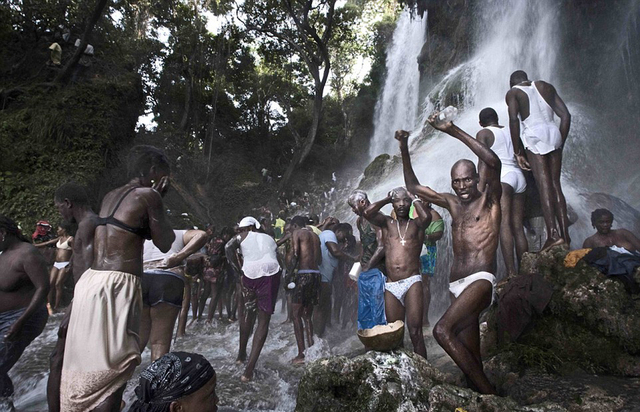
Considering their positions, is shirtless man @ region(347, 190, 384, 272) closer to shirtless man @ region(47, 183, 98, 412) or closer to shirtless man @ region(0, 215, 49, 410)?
shirtless man @ region(47, 183, 98, 412)

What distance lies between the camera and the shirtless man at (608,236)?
18.5 ft

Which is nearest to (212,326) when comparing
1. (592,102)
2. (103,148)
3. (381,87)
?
(103,148)

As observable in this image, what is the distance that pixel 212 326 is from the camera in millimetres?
8656

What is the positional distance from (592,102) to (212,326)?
11.6 metres

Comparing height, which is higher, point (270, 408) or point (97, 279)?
point (97, 279)

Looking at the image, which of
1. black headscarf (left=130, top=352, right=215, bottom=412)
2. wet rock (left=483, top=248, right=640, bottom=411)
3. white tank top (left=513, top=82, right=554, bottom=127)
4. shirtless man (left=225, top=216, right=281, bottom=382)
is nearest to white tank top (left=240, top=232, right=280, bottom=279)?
shirtless man (left=225, top=216, right=281, bottom=382)

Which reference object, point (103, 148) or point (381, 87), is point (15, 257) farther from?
point (381, 87)

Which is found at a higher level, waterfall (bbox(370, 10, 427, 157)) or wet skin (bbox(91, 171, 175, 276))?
waterfall (bbox(370, 10, 427, 157))

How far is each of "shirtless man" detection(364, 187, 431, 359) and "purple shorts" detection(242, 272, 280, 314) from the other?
64.3 inches

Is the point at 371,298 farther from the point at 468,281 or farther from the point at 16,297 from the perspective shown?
the point at 16,297

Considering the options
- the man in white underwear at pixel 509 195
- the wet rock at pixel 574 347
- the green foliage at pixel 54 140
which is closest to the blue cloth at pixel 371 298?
the wet rock at pixel 574 347

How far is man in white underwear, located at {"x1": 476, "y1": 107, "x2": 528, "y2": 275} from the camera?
4.94 meters

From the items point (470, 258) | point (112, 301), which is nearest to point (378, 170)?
point (470, 258)

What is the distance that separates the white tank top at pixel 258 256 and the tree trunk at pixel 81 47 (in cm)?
1272
